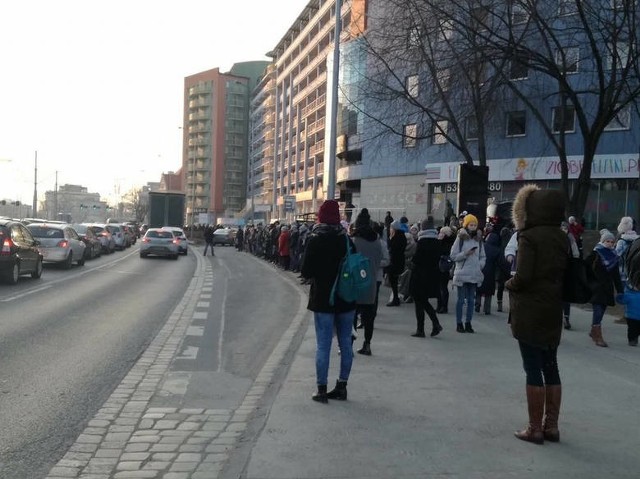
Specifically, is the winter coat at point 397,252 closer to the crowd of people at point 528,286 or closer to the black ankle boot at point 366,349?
the crowd of people at point 528,286

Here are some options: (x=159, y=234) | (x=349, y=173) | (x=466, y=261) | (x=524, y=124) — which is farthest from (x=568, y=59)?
(x=349, y=173)

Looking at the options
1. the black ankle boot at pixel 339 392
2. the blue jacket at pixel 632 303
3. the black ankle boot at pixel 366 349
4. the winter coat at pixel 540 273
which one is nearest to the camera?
the winter coat at pixel 540 273

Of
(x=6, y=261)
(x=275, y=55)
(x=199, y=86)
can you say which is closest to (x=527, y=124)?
(x=6, y=261)

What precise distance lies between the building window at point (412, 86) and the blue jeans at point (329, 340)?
15482 mm

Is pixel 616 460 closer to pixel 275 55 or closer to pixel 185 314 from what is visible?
pixel 185 314

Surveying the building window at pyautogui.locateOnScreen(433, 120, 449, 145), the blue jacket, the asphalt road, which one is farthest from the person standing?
the blue jacket

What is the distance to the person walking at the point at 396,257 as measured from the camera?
43.2ft

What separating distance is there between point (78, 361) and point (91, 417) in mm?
2387

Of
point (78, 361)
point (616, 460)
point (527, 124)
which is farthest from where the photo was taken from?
point (527, 124)

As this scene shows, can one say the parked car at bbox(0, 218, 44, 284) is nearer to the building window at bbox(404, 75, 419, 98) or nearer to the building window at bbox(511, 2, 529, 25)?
the building window at bbox(404, 75, 419, 98)

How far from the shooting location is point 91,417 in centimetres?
564

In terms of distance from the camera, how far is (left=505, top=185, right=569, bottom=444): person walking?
4855 mm

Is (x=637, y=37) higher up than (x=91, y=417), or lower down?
higher up

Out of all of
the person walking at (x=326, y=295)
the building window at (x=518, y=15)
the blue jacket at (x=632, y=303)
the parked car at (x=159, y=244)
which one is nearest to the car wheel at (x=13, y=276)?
the person walking at (x=326, y=295)
